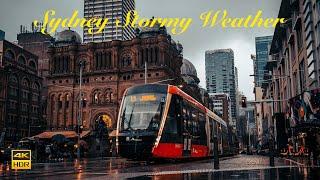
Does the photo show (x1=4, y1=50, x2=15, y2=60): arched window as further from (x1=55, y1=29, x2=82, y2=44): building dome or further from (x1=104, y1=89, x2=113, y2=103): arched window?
(x1=104, y1=89, x2=113, y2=103): arched window

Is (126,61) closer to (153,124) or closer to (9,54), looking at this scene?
(9,54)

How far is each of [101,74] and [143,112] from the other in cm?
5638

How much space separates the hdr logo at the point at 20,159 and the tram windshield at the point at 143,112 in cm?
661

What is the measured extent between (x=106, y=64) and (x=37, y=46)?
2830 inches

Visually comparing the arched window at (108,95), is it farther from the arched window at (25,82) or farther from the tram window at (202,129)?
the tram window at (202,129)

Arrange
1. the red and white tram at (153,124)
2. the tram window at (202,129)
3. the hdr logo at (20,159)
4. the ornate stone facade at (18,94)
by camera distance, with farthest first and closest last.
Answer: the ornate stone facade at (18,94), the tram window at (202,129), the red and white tram at (153,124), the hdr logo at (20,159)

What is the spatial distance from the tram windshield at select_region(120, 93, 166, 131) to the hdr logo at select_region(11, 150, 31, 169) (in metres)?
6.61

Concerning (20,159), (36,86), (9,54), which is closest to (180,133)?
(20,159)

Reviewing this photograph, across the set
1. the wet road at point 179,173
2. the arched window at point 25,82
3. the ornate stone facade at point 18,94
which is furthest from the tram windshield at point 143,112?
the arched window at point 25,82

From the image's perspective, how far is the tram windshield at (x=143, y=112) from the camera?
22.6 meters

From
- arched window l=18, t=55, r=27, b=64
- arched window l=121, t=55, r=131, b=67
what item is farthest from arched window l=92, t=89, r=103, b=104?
arched window l=18, t=55, r=27, b=64

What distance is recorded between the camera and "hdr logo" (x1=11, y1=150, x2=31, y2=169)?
17125 millimetres

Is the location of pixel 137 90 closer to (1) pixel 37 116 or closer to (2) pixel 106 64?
(2) pixel 106 64

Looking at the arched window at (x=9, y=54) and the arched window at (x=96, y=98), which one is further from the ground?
the arched window at (x=9, y=54)
